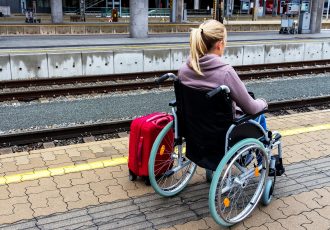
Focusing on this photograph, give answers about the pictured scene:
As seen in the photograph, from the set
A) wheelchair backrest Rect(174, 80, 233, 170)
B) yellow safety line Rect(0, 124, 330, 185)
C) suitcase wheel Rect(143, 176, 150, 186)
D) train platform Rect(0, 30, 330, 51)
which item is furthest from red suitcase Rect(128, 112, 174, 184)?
train platform Rect(0, 30, 330, 51)

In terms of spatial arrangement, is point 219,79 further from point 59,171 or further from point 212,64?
point 59,171

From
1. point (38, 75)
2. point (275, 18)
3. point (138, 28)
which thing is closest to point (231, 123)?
point (38, 75)

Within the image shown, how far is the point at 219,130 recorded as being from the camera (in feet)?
10.3

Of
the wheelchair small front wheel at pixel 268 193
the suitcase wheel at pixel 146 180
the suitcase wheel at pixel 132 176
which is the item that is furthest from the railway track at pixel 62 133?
the wheelchair small front wheel at pixel 268 193

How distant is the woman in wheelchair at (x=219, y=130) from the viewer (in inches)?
121

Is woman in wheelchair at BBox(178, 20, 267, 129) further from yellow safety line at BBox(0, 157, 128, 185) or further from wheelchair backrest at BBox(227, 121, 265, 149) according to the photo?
yellow safety line at BBox(0, 157, 128, 185)

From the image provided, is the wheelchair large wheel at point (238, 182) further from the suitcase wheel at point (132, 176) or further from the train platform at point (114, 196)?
the suitcase wheel at point (132, 176)

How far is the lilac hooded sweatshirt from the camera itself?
3055 mm

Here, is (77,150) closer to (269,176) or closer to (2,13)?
(269,176)

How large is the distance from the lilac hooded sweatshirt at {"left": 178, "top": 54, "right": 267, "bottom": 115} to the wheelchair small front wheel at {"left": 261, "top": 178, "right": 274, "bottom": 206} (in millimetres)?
795

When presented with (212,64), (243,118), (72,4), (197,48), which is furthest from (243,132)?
(72,4)

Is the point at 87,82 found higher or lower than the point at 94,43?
lower

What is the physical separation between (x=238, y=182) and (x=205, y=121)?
0.59m

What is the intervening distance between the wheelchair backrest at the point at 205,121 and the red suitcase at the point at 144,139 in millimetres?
458
